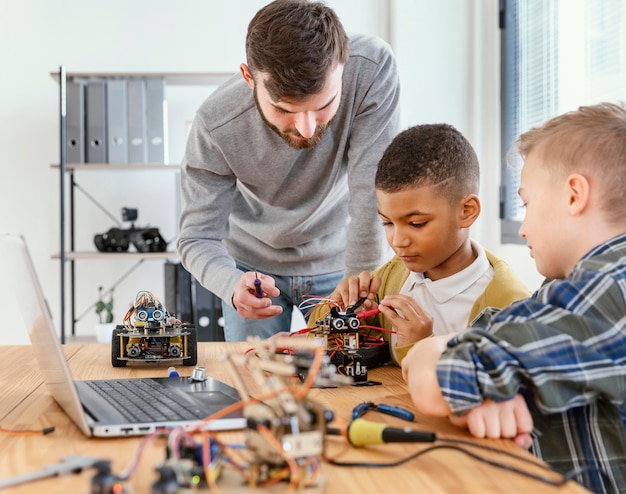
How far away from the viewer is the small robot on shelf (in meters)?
1.30

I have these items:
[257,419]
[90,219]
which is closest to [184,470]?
[257,419]

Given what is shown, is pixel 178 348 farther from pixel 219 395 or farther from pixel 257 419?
pixel 257 419

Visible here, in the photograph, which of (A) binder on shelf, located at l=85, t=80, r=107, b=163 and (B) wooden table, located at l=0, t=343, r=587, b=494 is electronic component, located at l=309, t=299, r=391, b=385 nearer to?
(B) wooden table, located at l=0, t=343, r=587, b=494

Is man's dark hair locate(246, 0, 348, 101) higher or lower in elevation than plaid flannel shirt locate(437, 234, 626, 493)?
higher

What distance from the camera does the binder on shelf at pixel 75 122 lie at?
3.06m

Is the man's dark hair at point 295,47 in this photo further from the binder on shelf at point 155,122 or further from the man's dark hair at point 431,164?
the binder on shelf at point 155,122

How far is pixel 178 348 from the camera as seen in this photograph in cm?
130

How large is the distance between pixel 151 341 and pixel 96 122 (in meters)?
1.99

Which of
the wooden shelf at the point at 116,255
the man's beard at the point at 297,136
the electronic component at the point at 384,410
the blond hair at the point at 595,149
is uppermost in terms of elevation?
the man's beard at the point at 297,136

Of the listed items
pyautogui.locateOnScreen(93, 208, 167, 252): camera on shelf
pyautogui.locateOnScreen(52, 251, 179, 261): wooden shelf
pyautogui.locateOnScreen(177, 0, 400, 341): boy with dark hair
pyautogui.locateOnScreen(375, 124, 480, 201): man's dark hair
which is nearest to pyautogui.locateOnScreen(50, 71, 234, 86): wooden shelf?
pyautogui.locateOnScreen(93, 208, 167, 252): camera on shelf

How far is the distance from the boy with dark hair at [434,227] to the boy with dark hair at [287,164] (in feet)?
0.64

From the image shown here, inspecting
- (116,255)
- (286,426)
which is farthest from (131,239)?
(286,426)

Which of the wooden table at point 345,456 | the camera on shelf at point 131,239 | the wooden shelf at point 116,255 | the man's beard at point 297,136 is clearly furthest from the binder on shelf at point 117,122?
the wooden table at point 345,456

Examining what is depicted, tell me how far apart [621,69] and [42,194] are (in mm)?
2486
